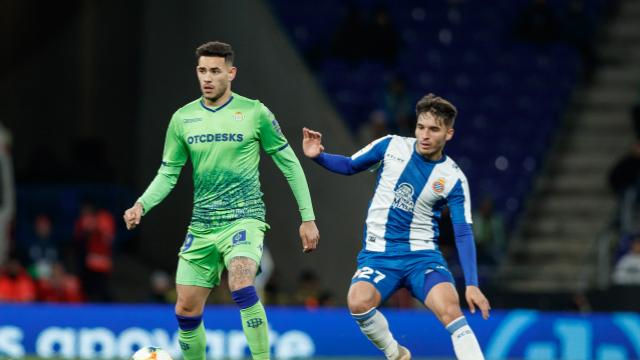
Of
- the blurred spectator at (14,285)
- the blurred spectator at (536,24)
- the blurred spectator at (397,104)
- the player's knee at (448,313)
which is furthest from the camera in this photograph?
the blurred spectator at (536,24)

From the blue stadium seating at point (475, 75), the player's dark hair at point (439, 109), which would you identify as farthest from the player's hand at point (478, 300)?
the blue stadium seating at point (475, 75)

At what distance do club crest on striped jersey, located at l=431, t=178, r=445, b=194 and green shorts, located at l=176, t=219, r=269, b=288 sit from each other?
1.17 meters

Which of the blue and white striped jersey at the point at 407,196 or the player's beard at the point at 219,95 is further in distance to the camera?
the blue and white striped jersey at the point at 407,196

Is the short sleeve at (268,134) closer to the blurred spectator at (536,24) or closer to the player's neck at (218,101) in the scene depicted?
the player's neck at (218,101)

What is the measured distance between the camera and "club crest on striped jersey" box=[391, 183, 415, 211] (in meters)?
9.36

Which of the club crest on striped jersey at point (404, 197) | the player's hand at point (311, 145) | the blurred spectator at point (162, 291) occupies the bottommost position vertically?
the blurred spectator at point (162, 291)

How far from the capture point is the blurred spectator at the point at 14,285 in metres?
16.9

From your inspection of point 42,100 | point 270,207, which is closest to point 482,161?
point 270,207

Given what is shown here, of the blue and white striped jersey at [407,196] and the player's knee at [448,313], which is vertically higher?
the blue and white striped jersey at [407,196]

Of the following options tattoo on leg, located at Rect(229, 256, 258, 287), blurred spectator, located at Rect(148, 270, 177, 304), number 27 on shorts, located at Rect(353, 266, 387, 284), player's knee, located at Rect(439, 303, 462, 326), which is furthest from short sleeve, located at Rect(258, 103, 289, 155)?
blurred spectator, located at Rect(148, 270, 177, 304)

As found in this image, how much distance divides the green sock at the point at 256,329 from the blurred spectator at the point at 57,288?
352 inches

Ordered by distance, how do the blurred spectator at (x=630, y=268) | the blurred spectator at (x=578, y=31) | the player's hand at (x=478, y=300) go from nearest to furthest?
the player's hand at (x=478, y=300) < the blurred spectator at (x=630, y=268) < the blurred spectator at (x=578, y=31)

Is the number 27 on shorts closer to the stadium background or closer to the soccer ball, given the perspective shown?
the soccer ball

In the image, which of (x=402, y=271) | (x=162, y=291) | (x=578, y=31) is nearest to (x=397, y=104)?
(x=578, y=31)
